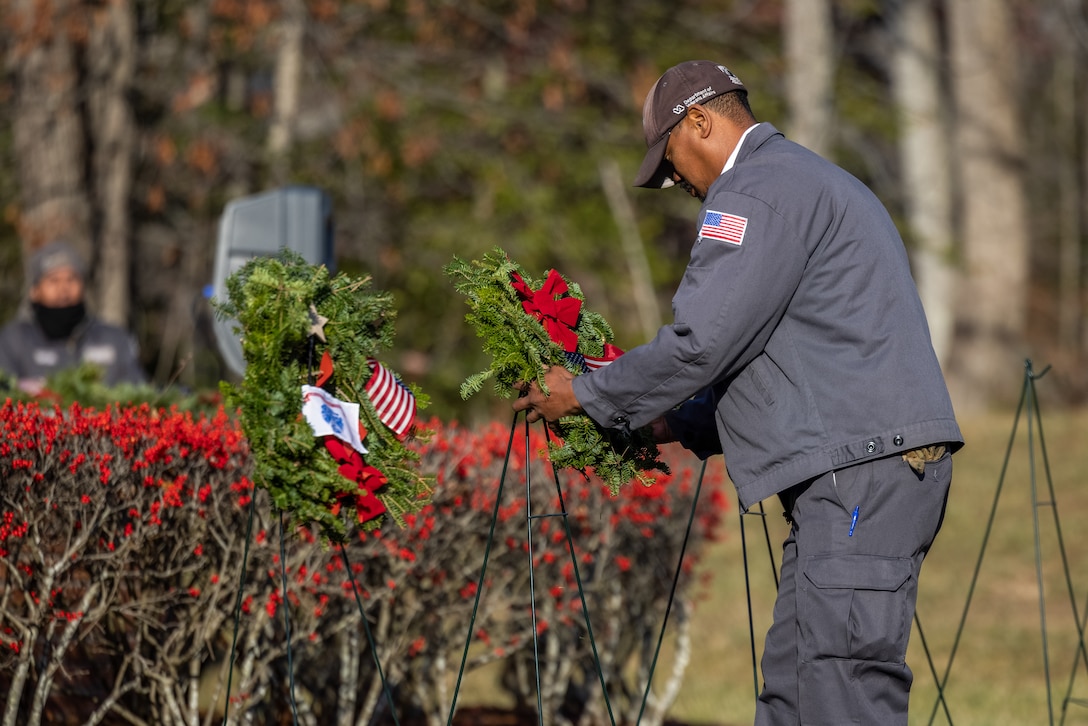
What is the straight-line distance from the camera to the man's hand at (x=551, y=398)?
3496mm

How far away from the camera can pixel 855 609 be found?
3195 millimetres

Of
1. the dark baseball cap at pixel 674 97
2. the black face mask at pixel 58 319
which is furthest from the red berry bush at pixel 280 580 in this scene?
the black face mask at pixel 58 319

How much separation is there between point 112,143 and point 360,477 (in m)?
8.96

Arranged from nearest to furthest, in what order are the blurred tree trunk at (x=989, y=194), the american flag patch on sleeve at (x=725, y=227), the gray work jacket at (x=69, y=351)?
the american flag patch on sleeve at (x=725, y=227), the gray work jacket at (x=69, y=351), the blurred tree trunk at (x=989, y=194)

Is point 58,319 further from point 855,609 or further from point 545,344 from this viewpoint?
point 855,609

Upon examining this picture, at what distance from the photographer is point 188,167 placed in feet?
45.5

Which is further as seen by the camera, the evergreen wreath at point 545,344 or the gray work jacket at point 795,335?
the evergreen wreath at point 545,344

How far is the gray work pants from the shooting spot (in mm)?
3199

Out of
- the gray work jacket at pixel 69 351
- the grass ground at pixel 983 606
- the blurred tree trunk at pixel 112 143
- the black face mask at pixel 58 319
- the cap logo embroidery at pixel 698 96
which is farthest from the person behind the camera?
the blurred tree trunk at pixel 112 143

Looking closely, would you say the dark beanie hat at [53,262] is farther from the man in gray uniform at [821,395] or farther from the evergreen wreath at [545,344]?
the man in gray uniform at [821,395]

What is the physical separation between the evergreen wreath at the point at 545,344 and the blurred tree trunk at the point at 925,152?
1499cm

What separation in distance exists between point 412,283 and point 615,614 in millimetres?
8431

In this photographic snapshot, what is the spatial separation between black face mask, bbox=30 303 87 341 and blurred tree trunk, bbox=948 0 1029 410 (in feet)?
46.5

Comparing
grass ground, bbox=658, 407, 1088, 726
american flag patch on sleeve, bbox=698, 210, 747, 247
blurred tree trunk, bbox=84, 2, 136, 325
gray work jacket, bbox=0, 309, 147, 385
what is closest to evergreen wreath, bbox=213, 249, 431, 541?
american flag patch on sleeve, bbox=698, 210, 747, 247
